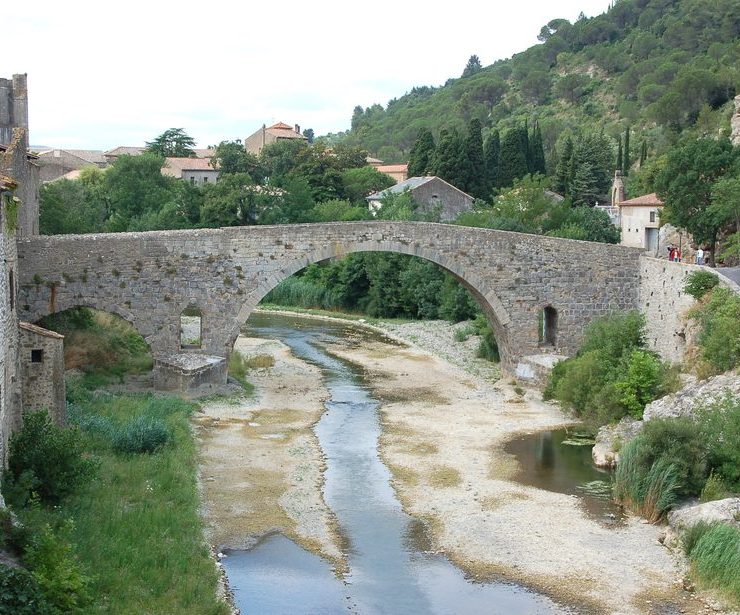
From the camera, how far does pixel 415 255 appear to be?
A: 32.3 m

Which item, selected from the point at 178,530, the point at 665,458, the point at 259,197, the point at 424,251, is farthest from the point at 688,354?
the point at 259,197

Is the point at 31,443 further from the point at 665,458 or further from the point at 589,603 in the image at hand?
the point at 665,458

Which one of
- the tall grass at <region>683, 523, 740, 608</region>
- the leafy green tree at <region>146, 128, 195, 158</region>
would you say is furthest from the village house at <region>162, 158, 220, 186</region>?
the tall grass at <region>683, 523, 740, 608</region>

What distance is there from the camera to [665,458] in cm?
1947

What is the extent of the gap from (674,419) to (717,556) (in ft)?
15.3

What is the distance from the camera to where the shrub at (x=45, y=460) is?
1669 cm

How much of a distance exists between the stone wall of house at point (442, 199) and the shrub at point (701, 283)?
32122 mm

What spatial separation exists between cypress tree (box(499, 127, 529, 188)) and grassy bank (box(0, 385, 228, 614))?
144ft

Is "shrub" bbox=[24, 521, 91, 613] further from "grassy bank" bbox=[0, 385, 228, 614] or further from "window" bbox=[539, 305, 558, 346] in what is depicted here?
"window" bbox=[539, 305, 558, 346]

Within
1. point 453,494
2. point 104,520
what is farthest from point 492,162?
point 104,520

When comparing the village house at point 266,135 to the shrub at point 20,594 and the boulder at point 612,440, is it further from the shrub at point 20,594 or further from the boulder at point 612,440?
the shrub at point 20,594

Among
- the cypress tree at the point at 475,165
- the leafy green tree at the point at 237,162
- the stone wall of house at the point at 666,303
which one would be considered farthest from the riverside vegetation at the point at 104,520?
the leafy green tree at the point at 237,162

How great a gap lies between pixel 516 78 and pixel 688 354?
110 meters

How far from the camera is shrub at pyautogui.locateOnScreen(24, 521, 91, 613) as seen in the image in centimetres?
1209
